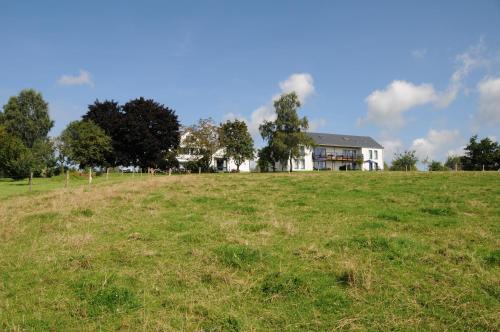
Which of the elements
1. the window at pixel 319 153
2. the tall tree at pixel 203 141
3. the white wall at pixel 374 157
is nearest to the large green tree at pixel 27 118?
the tall tree at pixel 203 141

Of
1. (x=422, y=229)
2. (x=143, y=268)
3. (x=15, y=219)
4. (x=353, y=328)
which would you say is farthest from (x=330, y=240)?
Answer: (x=15, y=219)

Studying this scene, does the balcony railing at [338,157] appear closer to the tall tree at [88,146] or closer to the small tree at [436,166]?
the small tree at [436,166]

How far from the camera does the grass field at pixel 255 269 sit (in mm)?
6652

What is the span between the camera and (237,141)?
244 ft

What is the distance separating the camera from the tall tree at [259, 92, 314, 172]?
70.4m

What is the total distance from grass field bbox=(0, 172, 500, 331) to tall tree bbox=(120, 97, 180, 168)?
186 ft

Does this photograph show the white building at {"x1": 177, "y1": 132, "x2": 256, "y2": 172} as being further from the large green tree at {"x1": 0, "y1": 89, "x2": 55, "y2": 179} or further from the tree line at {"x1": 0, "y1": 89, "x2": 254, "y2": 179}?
the large green tree at {"x1": 0, "y1": 89, "x2": 55, "y2": 179}

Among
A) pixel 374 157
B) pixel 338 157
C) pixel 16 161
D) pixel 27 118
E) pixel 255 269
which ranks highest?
pixel 27 118

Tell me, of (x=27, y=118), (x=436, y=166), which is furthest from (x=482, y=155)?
(x=27, y=118)

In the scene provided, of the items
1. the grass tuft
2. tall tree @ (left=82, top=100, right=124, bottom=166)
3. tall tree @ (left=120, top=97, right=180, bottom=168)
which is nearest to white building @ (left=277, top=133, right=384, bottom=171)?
tall tree @ (left=120, top=97, right=180, bottom=168)

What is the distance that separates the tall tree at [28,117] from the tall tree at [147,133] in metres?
21.7

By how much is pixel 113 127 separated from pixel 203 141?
16850 millimetres

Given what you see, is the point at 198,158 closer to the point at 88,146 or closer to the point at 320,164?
the point at 88,146

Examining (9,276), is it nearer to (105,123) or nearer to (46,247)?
(46,247)
